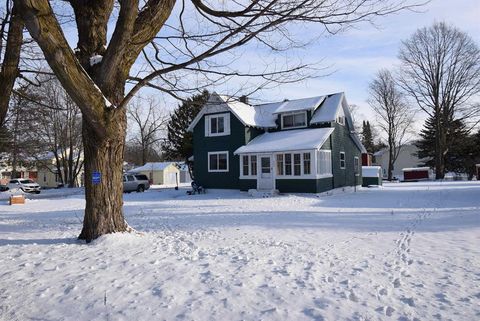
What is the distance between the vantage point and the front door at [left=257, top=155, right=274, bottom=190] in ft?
80.5

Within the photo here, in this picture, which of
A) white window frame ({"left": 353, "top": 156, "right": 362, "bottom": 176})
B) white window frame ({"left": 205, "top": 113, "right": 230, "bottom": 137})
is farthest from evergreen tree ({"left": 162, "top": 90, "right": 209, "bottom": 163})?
white window frame ({"left": 353, "top": 156, "right": 362, "bottom": 176})

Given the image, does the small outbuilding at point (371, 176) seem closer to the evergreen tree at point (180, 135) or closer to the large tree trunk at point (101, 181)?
the evergreen tree at point (180, 135)

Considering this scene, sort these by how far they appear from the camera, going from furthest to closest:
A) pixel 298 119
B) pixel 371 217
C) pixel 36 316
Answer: pixel 298 119, pixel 371 217, pixel 36 316

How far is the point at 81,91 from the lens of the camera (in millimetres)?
6727

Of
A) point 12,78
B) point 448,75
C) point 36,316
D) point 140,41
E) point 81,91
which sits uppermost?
point 448,75

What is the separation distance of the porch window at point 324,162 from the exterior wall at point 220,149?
5.08 meters

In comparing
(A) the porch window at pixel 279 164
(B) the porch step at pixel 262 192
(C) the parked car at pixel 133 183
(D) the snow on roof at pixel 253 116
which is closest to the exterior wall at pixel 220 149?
(D) the snow on roof at pixel 253 116

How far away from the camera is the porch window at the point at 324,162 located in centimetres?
2359

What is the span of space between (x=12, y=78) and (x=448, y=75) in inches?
1806

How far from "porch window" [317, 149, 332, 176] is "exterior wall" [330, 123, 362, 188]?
1.95 ft

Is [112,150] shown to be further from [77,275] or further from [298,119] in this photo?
[298,119]

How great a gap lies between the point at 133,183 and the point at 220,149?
1156cm

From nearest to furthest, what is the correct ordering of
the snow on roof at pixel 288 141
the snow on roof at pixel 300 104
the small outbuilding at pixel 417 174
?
1. the snow on roof at pixel 288 141
2. the snow on roof at pixel 300 104
3. the small outbuilding at pixel 417 174

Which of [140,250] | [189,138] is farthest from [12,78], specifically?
[189,138]
